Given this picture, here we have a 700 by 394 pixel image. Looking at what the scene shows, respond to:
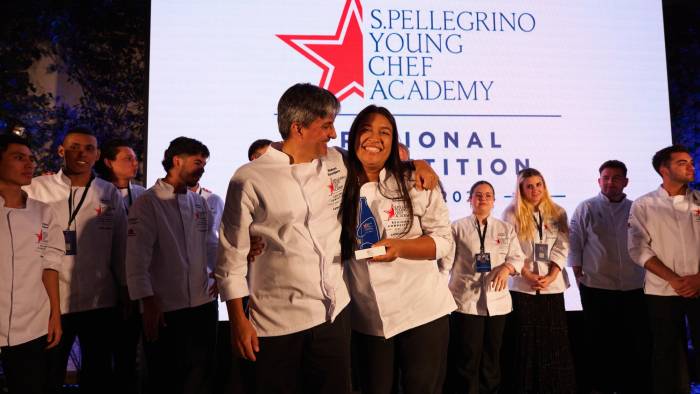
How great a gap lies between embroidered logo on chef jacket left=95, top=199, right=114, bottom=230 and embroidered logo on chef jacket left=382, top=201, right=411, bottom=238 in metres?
1.90

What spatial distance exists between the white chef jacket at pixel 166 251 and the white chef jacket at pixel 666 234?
2699 millimetres

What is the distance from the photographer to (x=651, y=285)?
328cm

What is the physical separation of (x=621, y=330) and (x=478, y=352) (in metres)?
1.18

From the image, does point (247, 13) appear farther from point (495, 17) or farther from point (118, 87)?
point (495, 17)

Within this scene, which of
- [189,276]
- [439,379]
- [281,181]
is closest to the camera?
[281,181]

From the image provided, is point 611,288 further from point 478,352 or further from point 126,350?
point 126,350

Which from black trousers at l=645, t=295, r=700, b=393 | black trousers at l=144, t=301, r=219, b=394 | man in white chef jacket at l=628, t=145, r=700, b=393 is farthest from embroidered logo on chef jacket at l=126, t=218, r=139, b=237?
black trousers at l=645, t=295, r=700, b=393

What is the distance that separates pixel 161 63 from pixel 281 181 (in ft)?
8.73

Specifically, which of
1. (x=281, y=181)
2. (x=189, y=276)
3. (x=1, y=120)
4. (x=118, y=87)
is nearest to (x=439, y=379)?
(x=281, y=181)

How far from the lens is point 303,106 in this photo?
1.76m

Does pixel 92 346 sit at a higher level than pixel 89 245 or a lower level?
lower

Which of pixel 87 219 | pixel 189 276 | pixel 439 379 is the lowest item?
pixel 439 379

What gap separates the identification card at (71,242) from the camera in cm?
290

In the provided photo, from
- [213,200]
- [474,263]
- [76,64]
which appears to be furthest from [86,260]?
[474,263]
